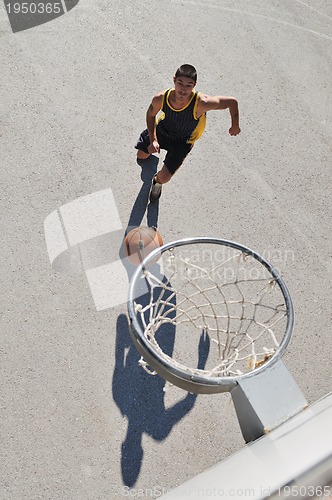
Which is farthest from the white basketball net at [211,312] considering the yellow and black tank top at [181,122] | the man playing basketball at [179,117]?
the yellow and black tank top at [181,122]

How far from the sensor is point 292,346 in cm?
534

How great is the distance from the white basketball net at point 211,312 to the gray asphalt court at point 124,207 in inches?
11.3

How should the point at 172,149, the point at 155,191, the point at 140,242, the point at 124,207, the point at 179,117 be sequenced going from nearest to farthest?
the point at 179,117 → the point at 140,242 → the point at 172,149 → the point at 155,191 → the point at 124,207

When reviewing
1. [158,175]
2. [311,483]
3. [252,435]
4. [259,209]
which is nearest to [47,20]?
[158,175]

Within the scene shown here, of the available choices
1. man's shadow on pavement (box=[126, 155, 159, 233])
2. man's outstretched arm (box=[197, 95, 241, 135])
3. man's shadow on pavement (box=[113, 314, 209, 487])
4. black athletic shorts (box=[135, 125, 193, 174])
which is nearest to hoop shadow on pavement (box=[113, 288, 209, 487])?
man's shadow on pavement (box=[113, 314, 209, 487])

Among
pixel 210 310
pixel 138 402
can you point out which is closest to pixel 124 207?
pixel 210 310

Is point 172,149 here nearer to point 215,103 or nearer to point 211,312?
point 215,103

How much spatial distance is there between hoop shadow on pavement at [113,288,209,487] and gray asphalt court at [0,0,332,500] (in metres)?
0.01

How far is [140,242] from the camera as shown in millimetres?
5102

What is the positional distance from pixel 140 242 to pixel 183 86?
55.3 inches

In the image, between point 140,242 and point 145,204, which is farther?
point 145,204

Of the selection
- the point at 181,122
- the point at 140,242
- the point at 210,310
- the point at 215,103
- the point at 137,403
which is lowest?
the point at 137,403

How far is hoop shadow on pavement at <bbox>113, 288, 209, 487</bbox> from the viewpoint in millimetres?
4723

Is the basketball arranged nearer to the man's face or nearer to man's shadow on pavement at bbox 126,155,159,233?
man's shadow on pavement at bbox 126,155,159,233
